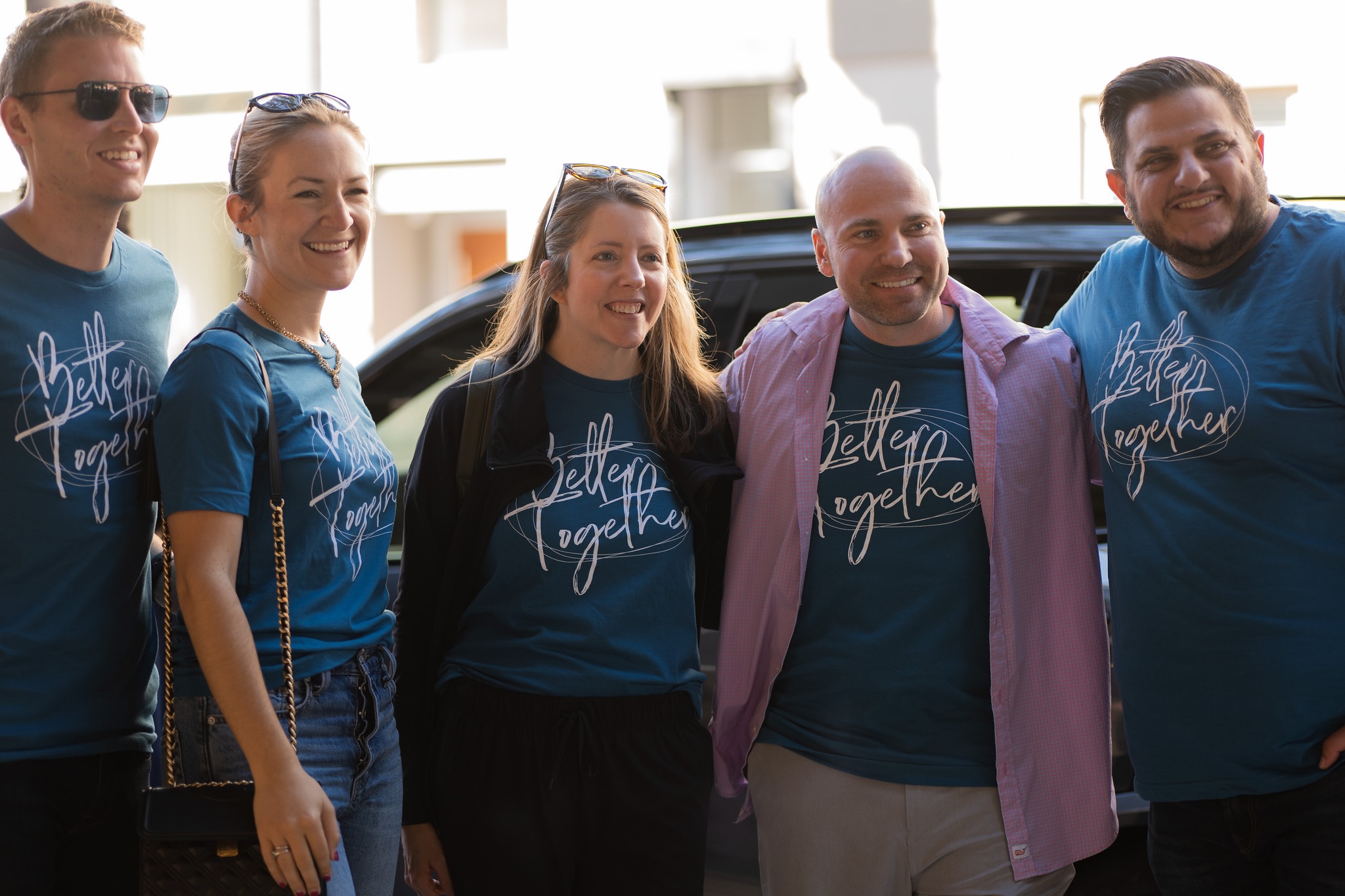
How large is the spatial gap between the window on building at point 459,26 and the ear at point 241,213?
1011 cm

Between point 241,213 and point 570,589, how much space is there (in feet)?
2.97

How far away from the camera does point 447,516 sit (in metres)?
2.37

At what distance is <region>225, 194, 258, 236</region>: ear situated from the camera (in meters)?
2.16

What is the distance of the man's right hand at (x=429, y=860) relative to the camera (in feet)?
7.68

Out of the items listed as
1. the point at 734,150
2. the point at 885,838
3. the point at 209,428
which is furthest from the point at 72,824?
the point at 734,150

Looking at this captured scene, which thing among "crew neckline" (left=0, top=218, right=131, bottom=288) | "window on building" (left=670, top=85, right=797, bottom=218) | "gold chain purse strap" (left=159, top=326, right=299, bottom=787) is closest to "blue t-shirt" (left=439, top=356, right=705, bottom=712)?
"gold chain purse strap" (left=159, top=326, right=299, bottom=787)

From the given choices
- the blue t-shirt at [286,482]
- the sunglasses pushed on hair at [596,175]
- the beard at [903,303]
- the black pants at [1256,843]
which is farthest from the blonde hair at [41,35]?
the black pants at [1256,843]

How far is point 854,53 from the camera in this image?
9.74 meters

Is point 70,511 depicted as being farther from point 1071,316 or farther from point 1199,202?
point 1199,202

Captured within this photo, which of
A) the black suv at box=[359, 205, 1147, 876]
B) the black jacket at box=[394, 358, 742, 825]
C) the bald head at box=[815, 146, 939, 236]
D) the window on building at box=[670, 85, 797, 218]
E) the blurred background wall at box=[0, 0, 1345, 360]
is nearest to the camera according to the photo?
the black jacket at box=[394, 358, 742, 825]

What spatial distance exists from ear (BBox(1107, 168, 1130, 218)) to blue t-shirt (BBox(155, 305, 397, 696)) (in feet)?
5.20

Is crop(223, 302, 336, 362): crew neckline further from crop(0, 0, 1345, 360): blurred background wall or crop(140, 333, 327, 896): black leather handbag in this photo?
crop(0, 0, 1345, 360): blurred background wall

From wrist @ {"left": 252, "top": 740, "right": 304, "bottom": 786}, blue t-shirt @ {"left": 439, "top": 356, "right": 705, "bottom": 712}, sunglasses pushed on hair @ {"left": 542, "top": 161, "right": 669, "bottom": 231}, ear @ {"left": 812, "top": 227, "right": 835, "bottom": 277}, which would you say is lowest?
wrist @ {"left": 252, "top": 740, "right": 304, "bottom": 786}

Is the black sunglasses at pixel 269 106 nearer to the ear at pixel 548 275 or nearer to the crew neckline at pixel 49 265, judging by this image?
the crew neckline at pixel 49 265
